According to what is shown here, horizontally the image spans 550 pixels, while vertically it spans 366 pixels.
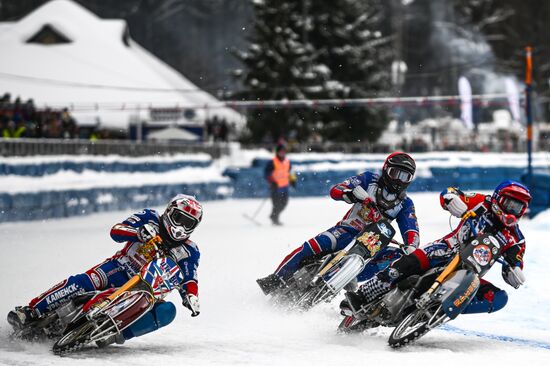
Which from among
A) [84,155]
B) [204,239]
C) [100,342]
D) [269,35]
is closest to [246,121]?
[269,35]

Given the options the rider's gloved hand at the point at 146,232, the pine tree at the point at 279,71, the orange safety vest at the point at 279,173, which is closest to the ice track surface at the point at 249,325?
the rider's gloved hand at the point at 146,232

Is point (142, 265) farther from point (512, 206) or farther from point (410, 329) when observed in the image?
point (512, 206)

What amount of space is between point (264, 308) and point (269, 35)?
Answer: 3448 centimetres

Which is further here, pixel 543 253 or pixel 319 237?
pixel 543 253

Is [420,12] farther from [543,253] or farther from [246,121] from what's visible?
[543,253]

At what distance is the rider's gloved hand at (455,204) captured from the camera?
28.0 ft

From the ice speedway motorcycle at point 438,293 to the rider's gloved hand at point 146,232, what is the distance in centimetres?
217

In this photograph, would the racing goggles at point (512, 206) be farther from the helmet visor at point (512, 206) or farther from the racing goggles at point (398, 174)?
the racing goggles at point (398, 174)

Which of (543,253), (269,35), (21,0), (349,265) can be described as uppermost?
(21,0)

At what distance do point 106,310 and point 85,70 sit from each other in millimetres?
40837

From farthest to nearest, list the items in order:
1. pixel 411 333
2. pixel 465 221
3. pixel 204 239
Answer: pixel 204 239, pixel 465 221, pixel 411 333

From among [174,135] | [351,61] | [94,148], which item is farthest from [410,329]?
[351,61]

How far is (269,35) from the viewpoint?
143 ft

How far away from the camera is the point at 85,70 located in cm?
4684
